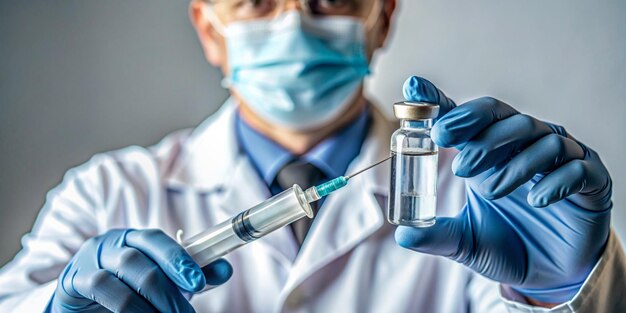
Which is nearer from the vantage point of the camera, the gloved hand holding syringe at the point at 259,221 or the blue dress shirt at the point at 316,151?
the gloved hand holding syringe at the point at 259,221

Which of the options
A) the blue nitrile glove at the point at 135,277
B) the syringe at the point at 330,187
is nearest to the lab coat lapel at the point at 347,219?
the blue nitrile glove at the point at 135,277

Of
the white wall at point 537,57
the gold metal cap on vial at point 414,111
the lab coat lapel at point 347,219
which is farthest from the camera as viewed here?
the white wall at point 537,57

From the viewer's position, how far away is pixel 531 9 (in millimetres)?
1510

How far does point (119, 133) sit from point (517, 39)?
3.29ft

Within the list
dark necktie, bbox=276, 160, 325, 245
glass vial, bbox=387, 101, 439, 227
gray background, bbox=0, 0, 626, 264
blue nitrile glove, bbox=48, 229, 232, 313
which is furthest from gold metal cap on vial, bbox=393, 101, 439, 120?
gray background, bbox=0, 0, 626, 264

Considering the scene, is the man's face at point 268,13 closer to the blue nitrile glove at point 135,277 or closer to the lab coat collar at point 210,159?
the lab coat collar at point 210,159

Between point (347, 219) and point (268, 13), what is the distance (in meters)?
0.44

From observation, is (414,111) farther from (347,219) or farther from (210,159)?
(210,159)

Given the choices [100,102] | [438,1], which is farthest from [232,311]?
[438,1]

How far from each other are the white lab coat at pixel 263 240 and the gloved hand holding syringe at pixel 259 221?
10.3 inches

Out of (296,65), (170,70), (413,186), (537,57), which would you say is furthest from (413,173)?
(170,70)

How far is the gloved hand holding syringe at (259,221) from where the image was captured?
839 mm

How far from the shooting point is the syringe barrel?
2.80 ft

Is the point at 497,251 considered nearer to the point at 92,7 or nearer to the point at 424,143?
the point at 424,143
